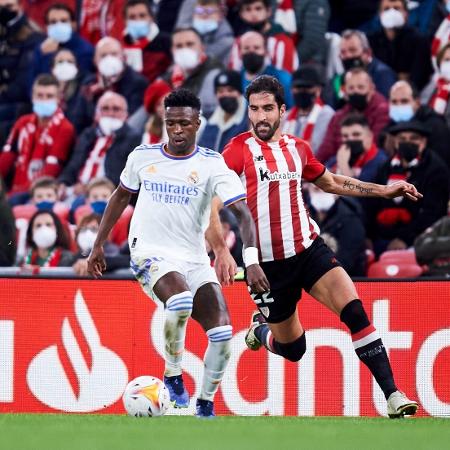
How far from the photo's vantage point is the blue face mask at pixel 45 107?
50.7 feet

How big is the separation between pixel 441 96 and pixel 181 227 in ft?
17.0

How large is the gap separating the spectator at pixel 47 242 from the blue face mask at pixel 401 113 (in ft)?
10.9

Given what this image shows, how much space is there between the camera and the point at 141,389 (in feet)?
28.9

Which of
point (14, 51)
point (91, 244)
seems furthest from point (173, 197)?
point (14, 51)

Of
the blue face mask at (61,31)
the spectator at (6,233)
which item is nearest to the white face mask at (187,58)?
the blue face mask at (61,31)

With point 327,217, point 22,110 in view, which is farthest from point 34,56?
point 327,217

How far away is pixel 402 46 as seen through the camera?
14250mm

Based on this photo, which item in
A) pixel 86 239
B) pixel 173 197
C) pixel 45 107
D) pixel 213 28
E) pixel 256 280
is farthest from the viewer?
pixel 45 107

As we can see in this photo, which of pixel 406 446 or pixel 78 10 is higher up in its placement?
pixel 78 10

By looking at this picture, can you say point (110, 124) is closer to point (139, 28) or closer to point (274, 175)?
point (139, 28)

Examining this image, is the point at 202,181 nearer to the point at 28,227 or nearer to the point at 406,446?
the point at 406,446

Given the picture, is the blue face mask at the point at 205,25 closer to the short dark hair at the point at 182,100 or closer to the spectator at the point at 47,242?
the spectator at the point at 47,242

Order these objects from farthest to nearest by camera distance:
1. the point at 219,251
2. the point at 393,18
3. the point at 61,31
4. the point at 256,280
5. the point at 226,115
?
the point at 61,31 → the point at 393,18 → the point at 226,115 → the point at 219,251 → the point at 256,280

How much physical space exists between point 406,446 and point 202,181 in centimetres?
269
